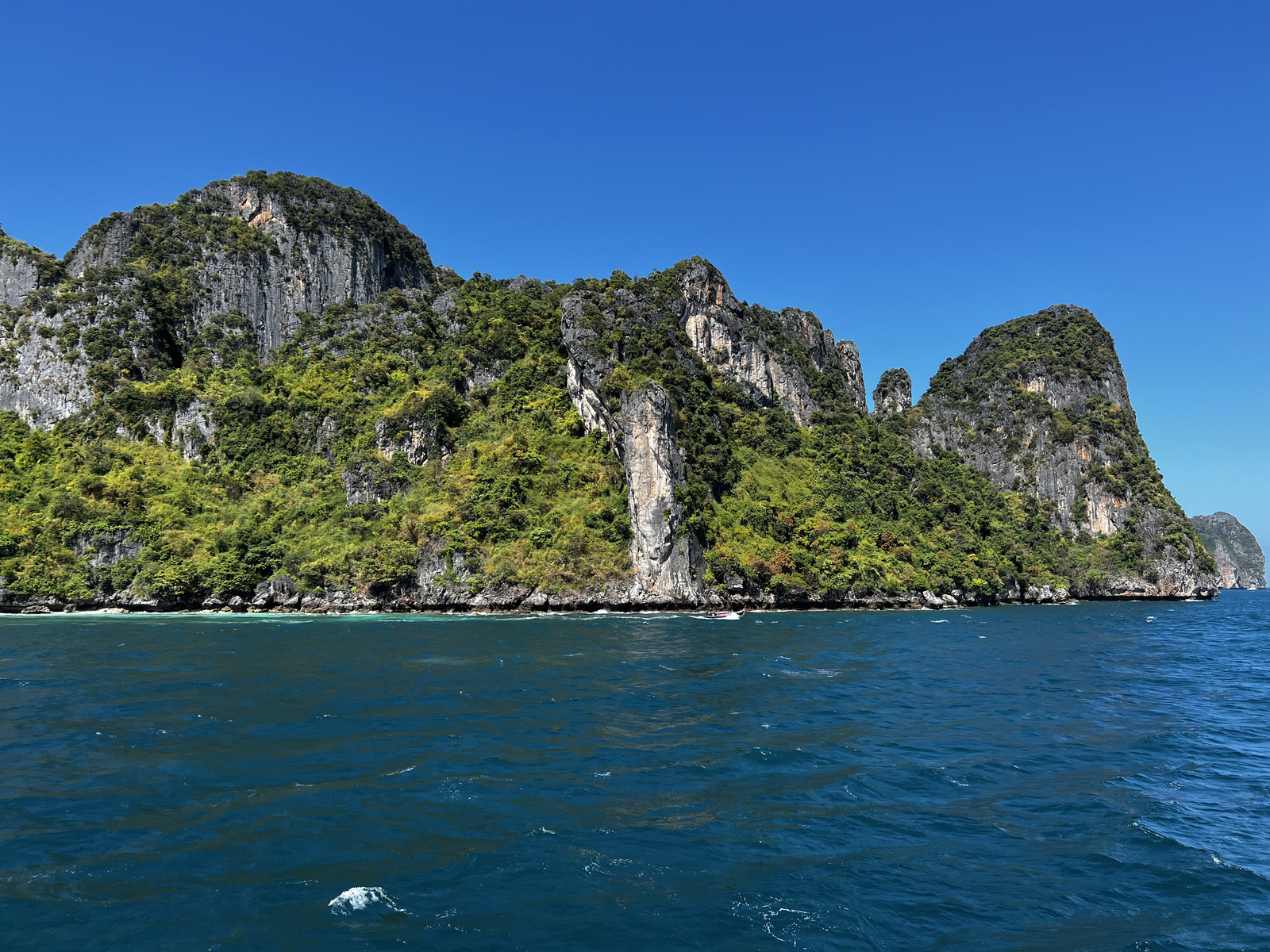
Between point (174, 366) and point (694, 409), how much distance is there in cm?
7953

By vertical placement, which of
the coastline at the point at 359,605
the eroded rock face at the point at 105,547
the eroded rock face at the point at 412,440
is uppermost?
the eroded rock face at the point at 412,440

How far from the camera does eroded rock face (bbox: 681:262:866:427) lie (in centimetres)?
12094

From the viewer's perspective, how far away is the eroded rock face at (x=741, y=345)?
121 metres

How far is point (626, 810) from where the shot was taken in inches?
528

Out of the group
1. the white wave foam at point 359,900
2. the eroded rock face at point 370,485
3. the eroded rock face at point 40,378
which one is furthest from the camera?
the eroded rock face at point 40,378

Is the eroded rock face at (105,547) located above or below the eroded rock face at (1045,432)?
below

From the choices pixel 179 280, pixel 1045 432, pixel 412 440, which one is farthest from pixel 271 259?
pixel 1045 432

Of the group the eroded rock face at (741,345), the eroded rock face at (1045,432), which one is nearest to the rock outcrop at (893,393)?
the eroded rock face at (1045,432)

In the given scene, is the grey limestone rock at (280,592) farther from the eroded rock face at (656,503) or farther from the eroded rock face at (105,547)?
the eroded rock face at (656,503)

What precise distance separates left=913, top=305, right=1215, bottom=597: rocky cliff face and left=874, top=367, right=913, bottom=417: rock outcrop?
497 centimetres

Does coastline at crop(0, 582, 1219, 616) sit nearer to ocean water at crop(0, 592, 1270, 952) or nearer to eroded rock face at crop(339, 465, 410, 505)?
eroded rock face at crop(339, 465, 410, 505)

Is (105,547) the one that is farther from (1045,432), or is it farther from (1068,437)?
(1068,437)

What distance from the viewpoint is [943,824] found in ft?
42.1

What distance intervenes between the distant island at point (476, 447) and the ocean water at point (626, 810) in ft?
146
